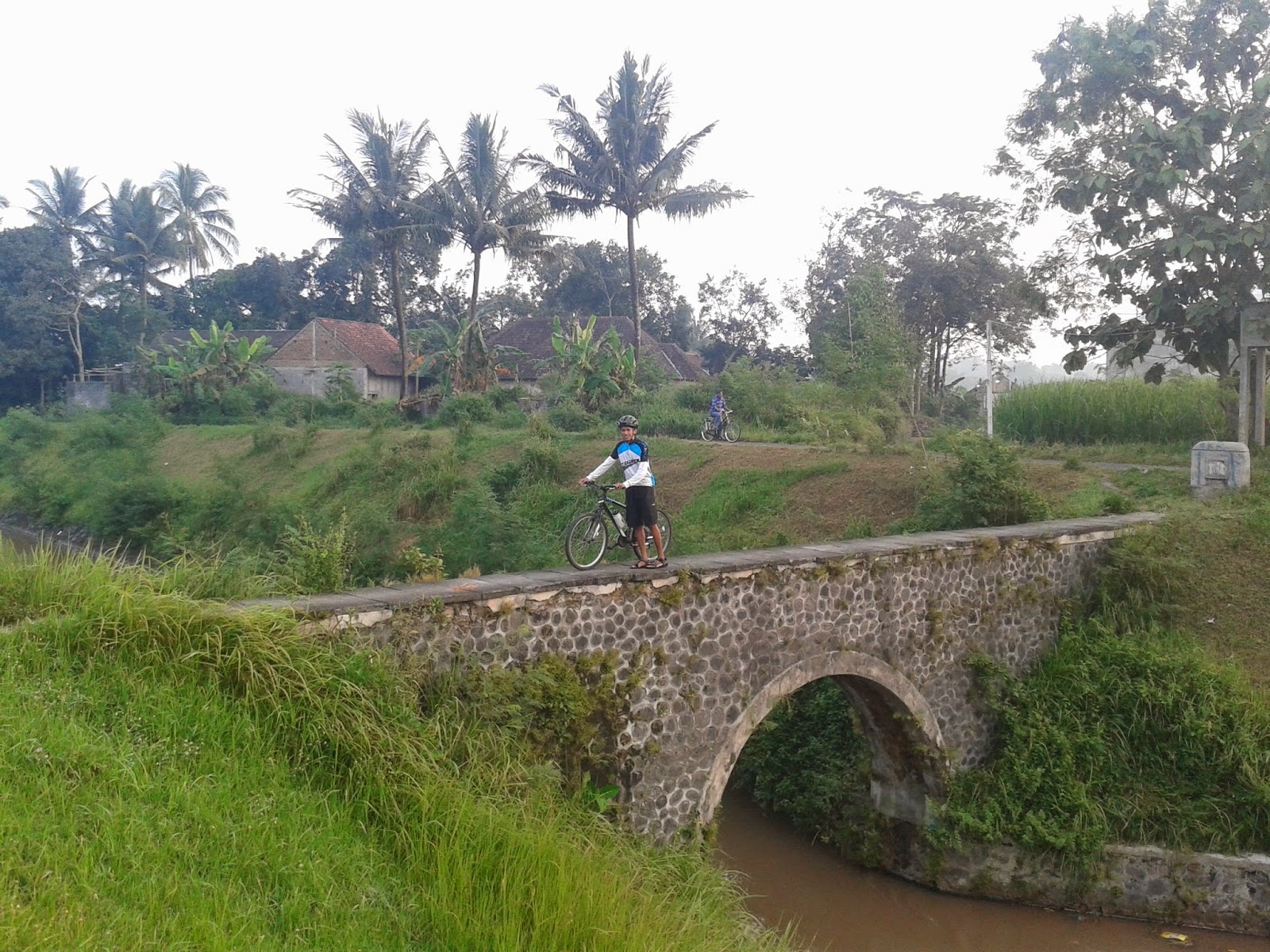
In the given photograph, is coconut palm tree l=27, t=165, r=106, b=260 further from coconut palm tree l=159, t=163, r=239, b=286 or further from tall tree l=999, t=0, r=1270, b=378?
tall tree l=999, t=0, r=1270, b=378

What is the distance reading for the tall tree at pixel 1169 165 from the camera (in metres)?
13.5

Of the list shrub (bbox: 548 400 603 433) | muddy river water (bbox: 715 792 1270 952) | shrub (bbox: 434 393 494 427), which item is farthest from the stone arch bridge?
shrub (bbox: 434 393 494 427)

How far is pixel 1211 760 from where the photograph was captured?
852 centimetres

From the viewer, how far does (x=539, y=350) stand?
36.2m

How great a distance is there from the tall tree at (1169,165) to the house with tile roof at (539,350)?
57.9 ft

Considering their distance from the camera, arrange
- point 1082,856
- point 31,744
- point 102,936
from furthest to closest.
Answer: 1. point 1082,856
2. point 31,744
3. point 102,936

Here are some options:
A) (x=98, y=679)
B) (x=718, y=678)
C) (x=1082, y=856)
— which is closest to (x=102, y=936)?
(x=98, y=679)

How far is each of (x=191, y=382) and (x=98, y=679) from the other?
30881mm

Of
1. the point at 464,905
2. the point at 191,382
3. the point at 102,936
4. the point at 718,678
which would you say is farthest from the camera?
the point at 191,382

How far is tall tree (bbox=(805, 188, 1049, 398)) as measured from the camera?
1104 inches

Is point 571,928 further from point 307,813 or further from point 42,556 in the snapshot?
point 42,556

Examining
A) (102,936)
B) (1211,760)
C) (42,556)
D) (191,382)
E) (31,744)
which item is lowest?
(1211,760)

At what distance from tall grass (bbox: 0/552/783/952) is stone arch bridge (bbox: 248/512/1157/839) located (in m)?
0.56

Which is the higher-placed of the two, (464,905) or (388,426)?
(388,426)
